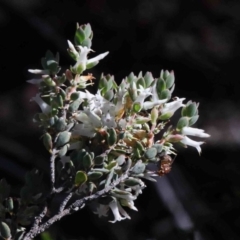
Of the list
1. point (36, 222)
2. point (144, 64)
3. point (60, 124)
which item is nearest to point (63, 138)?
point (60, 124)

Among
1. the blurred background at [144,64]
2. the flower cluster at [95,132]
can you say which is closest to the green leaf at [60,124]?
the flower cluster at [95,132]

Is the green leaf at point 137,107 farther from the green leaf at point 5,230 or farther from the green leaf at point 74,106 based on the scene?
the green leaf at point 5,230

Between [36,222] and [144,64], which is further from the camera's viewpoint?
[144,64]

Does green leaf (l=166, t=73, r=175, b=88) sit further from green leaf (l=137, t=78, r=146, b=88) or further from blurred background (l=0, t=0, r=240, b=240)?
blurred background (l=0, t=0, r=240, b=240)

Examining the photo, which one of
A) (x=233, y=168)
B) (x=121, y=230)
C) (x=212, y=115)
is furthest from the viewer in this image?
(x=212, y=115)

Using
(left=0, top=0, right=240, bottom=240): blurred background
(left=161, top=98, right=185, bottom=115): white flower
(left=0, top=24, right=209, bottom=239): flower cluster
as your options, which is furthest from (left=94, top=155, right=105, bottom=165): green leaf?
(left=0, top=0, right=240, bottom=240): blurred background

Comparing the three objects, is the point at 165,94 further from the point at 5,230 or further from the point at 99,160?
the point at 5,230

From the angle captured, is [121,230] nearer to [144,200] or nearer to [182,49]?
[144,200]

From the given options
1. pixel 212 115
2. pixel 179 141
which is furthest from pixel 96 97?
pixel 212 115
